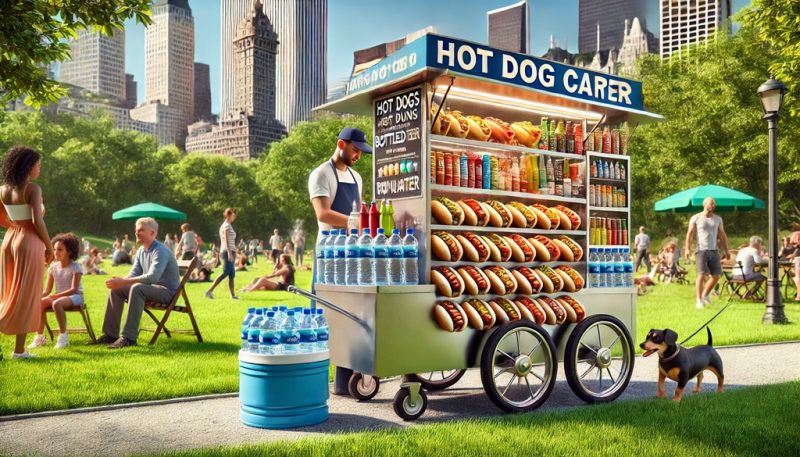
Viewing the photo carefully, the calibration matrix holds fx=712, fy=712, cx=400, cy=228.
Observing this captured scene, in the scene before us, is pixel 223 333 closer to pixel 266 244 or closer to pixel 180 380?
pixel 180 380

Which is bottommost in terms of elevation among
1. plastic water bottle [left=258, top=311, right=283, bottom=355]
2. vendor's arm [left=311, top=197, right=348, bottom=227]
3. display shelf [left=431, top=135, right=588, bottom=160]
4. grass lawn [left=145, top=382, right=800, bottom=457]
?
grass lawn [left=145, top=382, right=800, bottom=457]

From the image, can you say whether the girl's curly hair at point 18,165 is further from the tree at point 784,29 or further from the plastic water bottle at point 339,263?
the tree at point 784,29

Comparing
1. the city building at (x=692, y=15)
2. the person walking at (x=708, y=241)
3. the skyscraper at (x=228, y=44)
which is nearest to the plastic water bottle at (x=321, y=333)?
the person walking at (x=708, y=241)

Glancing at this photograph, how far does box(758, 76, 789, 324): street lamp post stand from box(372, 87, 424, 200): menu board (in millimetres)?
8432

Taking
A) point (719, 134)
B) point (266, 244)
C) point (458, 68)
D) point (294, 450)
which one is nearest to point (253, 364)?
point (294, 450)

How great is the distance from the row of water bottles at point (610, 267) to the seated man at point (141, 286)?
519 cm

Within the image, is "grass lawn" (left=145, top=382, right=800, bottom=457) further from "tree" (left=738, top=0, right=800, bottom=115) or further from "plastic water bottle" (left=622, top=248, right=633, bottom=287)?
"tree" (left=738, top=0, right=800, bottom=115)

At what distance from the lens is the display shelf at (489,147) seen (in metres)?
5.82

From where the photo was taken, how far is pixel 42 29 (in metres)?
9.55

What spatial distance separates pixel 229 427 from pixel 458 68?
10.6 ft

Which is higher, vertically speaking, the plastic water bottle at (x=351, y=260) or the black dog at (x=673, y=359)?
the plastic water bottle at (x=351, y=260)

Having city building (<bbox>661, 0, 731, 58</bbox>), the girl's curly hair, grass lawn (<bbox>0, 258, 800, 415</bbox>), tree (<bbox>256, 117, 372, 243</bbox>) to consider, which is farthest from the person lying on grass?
city building (<bbox>661, 0, 731, 58</bbox>)

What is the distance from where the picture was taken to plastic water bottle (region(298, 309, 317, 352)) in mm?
5301

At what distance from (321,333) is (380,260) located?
71 centimetres
